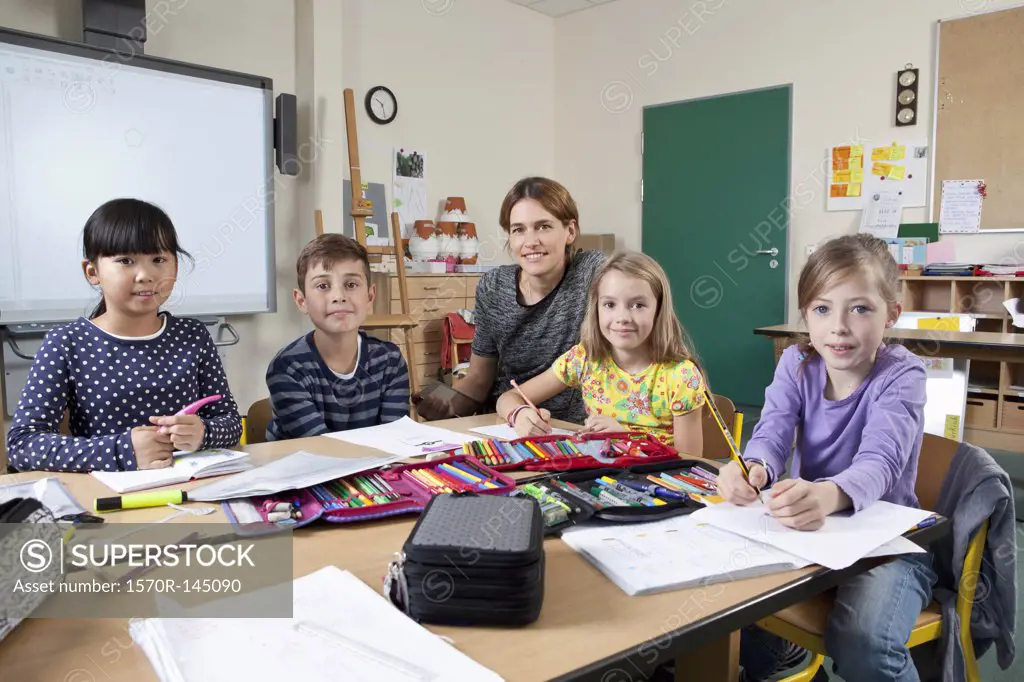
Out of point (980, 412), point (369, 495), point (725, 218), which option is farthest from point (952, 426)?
point (725, 218)

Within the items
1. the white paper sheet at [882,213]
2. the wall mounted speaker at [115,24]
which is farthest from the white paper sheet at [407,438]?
the white paper sheet at [882,213]

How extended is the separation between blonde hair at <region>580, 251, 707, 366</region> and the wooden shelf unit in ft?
8.28

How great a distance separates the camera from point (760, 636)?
142 cm

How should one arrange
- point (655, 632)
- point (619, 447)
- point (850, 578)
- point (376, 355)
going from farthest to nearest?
1. point (376, 355)
2. point (619, 447)
3. point (850, 578)
4. point (655, 632)

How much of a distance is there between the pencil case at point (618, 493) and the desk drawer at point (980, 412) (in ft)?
11.1

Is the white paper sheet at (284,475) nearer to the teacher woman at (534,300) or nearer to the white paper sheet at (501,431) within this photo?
the white paper sheet at (501,431)

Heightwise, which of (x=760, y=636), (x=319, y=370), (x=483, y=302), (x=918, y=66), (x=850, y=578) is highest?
(x=918, y=66)

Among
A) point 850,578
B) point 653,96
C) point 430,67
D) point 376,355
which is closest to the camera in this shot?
point 850,578

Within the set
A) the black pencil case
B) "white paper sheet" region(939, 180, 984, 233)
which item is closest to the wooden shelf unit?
"white paper sheet" region(939, 180, 984, 233)

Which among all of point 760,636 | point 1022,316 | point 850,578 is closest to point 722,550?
point 850,578

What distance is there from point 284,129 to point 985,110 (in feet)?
12.7

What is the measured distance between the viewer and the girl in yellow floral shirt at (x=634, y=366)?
1603mm

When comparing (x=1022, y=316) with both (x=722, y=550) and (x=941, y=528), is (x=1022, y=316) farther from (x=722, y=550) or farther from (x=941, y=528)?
(x=722, y=550)

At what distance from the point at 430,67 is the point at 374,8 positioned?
561mm
